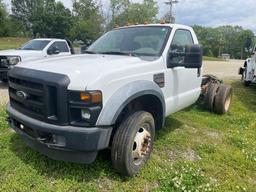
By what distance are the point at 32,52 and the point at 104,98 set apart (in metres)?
7.25

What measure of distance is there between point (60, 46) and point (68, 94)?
839 cm

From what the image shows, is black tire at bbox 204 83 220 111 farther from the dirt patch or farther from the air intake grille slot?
the air intake grille slot

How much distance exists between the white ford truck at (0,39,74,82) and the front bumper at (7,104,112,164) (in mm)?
4972

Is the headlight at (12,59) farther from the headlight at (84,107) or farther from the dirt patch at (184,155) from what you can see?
the headlight at (84,107)

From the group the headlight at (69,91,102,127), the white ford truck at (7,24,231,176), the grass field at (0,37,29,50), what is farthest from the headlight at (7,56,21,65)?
the grass field at (0,37,29,50)

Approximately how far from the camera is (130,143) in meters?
3.39

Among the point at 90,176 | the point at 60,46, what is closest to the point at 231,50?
the point at 60,46

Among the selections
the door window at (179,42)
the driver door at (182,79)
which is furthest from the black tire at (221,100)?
the door window at (179,42)

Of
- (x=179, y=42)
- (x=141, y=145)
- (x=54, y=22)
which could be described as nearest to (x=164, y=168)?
(x=141, y=145)

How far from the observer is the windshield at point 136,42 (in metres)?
4.35

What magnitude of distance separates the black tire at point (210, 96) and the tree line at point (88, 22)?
8.13ft

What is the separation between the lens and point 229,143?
504cm

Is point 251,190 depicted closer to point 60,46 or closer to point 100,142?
point 100,142

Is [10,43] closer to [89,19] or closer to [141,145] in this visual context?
[89,19]
